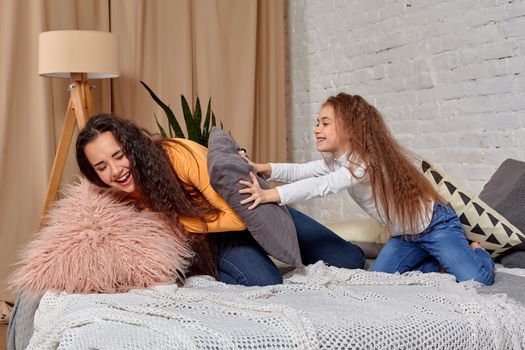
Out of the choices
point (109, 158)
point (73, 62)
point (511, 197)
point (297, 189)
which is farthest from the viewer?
point (73, 62)

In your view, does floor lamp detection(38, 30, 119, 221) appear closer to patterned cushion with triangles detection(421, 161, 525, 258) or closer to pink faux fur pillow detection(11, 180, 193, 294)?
pink faux fur pillow detection(11, 180, 193, 294)

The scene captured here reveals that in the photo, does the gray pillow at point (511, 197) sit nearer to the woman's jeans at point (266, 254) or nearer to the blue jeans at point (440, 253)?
the blue jeans at point (440, 253)

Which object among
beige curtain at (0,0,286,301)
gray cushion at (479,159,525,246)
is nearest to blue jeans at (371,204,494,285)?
gray cushion at (479,159,525,246)

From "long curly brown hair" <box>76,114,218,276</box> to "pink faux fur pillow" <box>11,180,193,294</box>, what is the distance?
0.05 m

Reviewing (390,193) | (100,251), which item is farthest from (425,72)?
(100,251)

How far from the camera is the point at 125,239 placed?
76.2 inches

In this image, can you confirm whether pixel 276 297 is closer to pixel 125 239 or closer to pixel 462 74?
pixel 125 239

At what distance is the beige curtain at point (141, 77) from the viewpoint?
356 centimetres

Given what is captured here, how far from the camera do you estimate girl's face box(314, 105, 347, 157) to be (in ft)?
7.65

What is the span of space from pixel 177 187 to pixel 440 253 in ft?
2.74

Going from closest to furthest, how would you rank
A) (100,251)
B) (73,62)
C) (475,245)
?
(100,251)
(475,245)
(73,62)

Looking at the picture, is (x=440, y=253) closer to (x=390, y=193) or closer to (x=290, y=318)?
(x=390, y=193)

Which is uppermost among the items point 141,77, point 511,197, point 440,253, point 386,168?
point 141,77

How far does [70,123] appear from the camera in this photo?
3350 millimetres
